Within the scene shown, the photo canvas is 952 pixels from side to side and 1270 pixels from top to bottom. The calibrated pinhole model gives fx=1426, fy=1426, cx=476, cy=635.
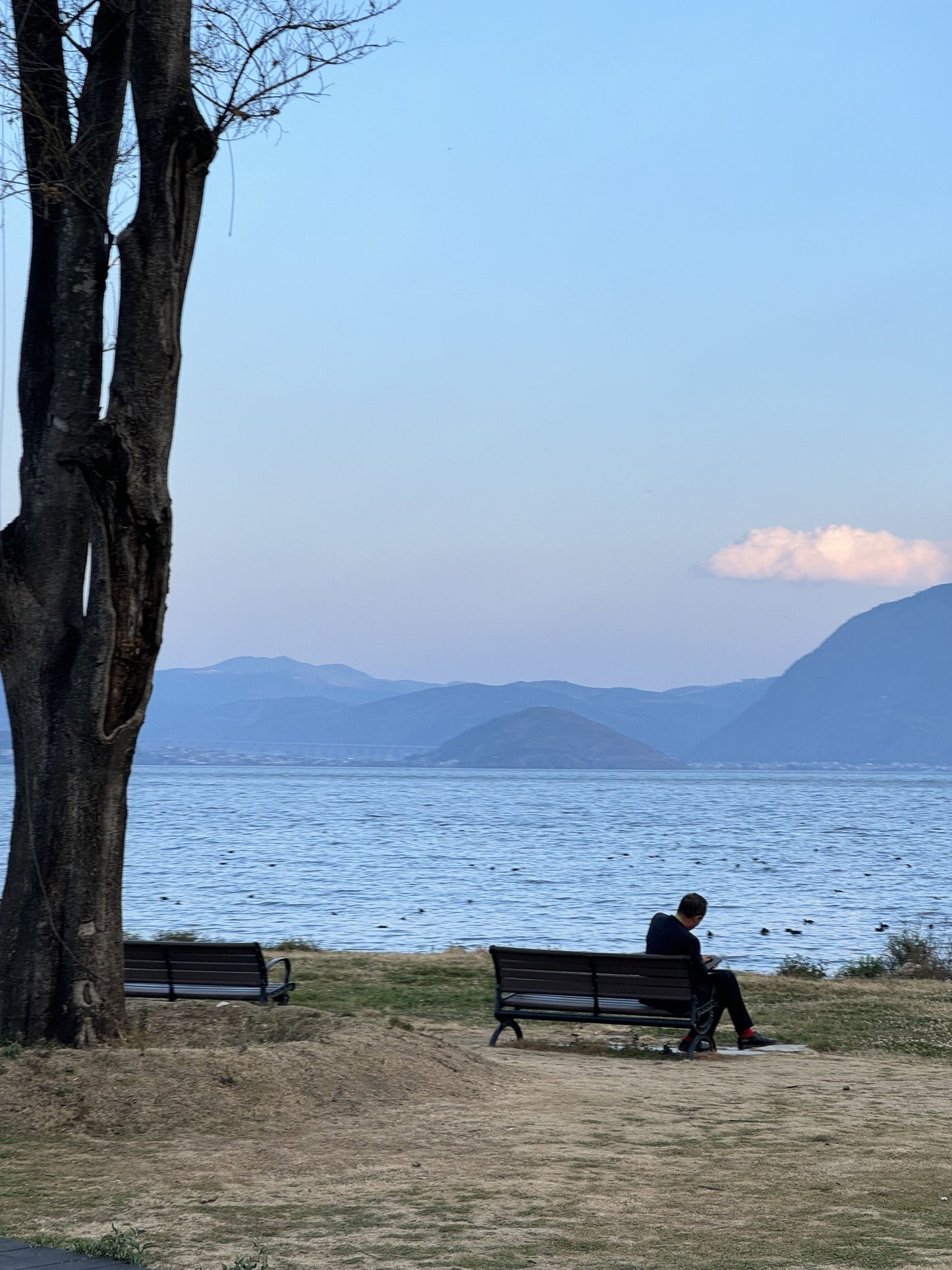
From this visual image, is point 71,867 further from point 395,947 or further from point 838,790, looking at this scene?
point 838,790

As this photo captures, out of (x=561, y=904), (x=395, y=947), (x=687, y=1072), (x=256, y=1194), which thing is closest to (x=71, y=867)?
(x=256, y=1194)

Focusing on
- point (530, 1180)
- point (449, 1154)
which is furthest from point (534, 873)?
point (530, 1180)

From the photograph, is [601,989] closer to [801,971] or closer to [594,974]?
[594,974]

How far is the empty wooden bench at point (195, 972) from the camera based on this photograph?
36.1 ft

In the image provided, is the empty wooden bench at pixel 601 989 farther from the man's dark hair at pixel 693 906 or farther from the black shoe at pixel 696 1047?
the man's dark hair at pixel 693 906

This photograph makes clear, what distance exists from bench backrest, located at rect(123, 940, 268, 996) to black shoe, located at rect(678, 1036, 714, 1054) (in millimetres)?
3228

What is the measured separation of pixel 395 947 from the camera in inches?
974

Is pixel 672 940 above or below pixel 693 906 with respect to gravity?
below

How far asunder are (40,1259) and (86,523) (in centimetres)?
511

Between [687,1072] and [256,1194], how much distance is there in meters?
4.36

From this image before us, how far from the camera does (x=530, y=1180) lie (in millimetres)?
6363

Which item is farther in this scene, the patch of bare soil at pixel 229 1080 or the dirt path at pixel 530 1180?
the patch of bare soil at pixel 229 1080

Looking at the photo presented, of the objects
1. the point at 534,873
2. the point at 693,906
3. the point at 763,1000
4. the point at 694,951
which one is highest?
the point at 693,906

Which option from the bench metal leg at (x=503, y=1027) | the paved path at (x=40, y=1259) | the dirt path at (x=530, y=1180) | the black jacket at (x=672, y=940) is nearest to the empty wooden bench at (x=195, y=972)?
the bench metal leg at (x=503, y=1027)
